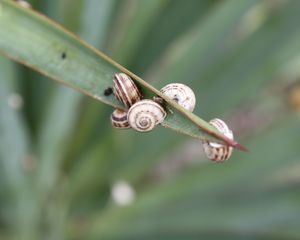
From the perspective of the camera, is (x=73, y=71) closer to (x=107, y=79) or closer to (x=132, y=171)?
(x=107, y=79)

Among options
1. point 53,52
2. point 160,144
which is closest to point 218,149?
point 53,52

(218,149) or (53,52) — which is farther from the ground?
(53,52)

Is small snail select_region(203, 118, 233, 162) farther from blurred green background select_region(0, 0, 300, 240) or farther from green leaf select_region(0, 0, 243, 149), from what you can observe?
blurred green background select_region(0, 0, 300, 240)

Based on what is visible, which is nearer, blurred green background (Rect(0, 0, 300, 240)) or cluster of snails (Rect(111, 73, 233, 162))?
cluster of snails (Rect(111, 73, 233, 162))

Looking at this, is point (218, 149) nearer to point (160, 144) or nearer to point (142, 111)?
point (142, 111)

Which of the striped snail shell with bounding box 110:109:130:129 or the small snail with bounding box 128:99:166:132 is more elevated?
the striped snail shell with bounding box 110:109:130:129

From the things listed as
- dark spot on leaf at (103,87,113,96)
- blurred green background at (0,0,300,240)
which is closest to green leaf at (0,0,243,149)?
dark spot on leaf at (103,87,113,96)
